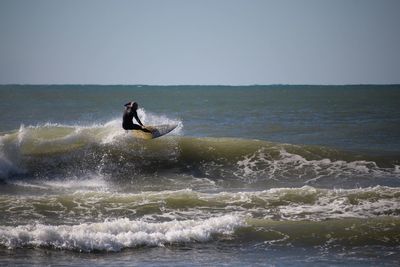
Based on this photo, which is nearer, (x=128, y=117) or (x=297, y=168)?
(x=128, y=117)

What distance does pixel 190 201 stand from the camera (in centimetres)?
1478

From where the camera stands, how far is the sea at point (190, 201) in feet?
36.0

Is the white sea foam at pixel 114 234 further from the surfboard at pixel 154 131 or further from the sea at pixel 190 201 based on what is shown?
the surfboard at pixel 154 131

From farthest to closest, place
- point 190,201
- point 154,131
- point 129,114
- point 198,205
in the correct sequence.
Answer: point 154,131, point 129,114, point 190,201, point 198,205

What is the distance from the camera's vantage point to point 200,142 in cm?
2308

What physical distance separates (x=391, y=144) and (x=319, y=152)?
6646 millimetres

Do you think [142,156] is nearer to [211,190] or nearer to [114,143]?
[114,143]

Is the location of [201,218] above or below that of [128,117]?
below

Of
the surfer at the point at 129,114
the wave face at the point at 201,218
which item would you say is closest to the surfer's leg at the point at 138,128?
the surfer at the point at 129,114

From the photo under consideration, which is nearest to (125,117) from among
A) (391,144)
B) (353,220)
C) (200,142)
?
(200,142)

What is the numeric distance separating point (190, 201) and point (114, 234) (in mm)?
3341

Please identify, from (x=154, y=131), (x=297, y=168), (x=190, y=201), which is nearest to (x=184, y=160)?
(x=154, y=131)

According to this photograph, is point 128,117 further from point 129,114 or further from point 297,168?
point 297,168

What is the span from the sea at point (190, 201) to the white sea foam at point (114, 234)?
21 mm
